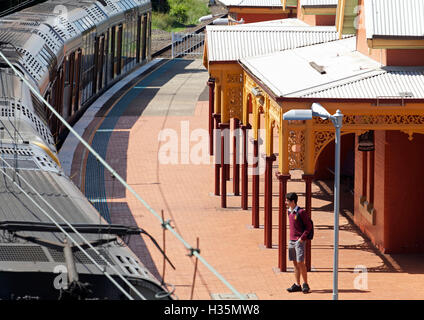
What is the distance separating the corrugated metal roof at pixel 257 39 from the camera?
945 inches

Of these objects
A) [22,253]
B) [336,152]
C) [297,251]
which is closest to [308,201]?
[297,251]

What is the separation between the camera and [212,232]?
69.7 ft

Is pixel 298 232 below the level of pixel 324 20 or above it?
below

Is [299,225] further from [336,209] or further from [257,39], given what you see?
[257,39]

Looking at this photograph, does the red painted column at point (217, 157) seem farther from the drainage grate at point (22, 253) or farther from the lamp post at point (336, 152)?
the drainage grate at point (22, 253)

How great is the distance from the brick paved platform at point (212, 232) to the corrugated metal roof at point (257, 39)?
3403mm

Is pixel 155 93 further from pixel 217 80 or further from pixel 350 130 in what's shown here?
pixel 350 130

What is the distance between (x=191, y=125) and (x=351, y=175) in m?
7.66

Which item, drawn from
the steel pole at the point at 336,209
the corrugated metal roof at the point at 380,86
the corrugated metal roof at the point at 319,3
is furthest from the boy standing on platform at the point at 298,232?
the corrugated metal roof at the point at 319,3

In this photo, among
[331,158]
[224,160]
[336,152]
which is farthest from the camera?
[331,158]

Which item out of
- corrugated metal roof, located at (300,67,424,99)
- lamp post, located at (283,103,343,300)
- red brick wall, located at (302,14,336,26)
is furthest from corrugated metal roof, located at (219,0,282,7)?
lamp post, located at (283,103,343,300)

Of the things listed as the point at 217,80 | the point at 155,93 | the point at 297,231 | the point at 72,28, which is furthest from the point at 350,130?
the point at 155,93

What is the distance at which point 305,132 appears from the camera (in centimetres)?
1791

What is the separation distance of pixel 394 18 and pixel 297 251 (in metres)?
5.09
